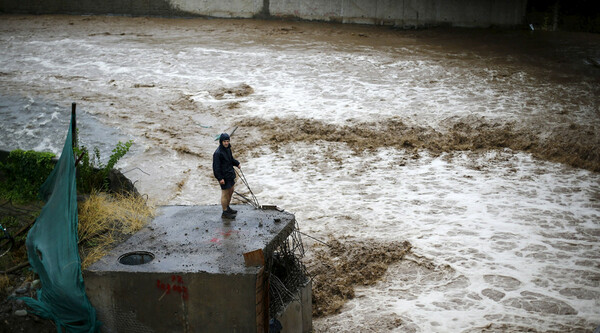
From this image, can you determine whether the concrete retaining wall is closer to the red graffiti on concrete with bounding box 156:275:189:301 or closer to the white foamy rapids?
the white foamy rapids

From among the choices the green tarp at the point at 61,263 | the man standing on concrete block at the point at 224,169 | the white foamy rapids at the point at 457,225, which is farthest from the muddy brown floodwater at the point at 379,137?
the green tarp at the point at 61,263

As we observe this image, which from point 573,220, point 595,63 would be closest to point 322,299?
point 573,220

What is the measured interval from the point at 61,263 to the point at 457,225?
24.5ft

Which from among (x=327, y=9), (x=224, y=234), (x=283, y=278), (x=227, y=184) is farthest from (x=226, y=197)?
(x=327, y=9)

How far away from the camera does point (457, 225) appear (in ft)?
38.2

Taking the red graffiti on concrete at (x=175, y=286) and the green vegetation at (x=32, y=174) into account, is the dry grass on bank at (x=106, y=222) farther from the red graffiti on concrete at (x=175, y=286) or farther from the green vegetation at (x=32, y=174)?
the green vegetation at (x=32, y=174)

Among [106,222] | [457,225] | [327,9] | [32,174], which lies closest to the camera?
[106,222]

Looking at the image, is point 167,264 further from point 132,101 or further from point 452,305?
point 132,101

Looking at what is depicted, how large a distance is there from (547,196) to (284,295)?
7.49m

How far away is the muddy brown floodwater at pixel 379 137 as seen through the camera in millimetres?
9641

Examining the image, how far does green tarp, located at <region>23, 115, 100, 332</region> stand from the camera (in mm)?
6902

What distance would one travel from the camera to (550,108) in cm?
1697

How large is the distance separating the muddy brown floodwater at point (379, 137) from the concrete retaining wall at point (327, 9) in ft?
2.46

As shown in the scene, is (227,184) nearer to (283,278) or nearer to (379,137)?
(283,278)
